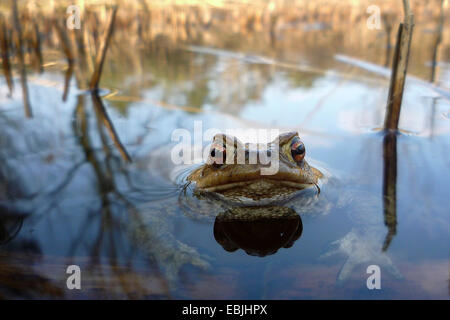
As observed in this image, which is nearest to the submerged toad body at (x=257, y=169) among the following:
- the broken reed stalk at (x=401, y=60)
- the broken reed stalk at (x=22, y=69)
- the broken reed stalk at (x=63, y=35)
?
the broken reed stalk at (x=401, y=60)

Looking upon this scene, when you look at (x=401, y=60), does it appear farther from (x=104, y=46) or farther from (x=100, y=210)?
(x=104, y=46)

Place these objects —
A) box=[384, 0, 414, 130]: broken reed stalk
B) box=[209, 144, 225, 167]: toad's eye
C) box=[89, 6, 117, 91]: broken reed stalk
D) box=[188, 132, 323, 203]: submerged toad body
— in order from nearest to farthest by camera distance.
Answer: box=[188, 132, 323, 203]: submerged toad body < box=[209, 144, 225, 167]: toad's eye < box=[384, 0, 414, 130]: broken reed stalk < box=[89, 6, 117, 91]: broken reed stalk

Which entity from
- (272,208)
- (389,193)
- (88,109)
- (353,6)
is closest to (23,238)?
(272,208)

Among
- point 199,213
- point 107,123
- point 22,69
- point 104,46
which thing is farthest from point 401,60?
point 22,69

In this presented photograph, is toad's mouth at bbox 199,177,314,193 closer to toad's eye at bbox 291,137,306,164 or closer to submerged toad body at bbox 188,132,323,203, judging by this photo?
submerged toad body at bbox 188,132,323,203

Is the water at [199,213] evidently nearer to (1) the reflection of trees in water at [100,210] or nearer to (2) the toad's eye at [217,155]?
(1) the reflection of trees in water at [100,210]

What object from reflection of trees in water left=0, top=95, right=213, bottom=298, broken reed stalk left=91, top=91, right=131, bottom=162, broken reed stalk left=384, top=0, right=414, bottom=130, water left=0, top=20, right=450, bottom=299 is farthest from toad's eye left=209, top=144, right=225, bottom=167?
broken reed stalk left=384, top=0, right=414, bottom=130
